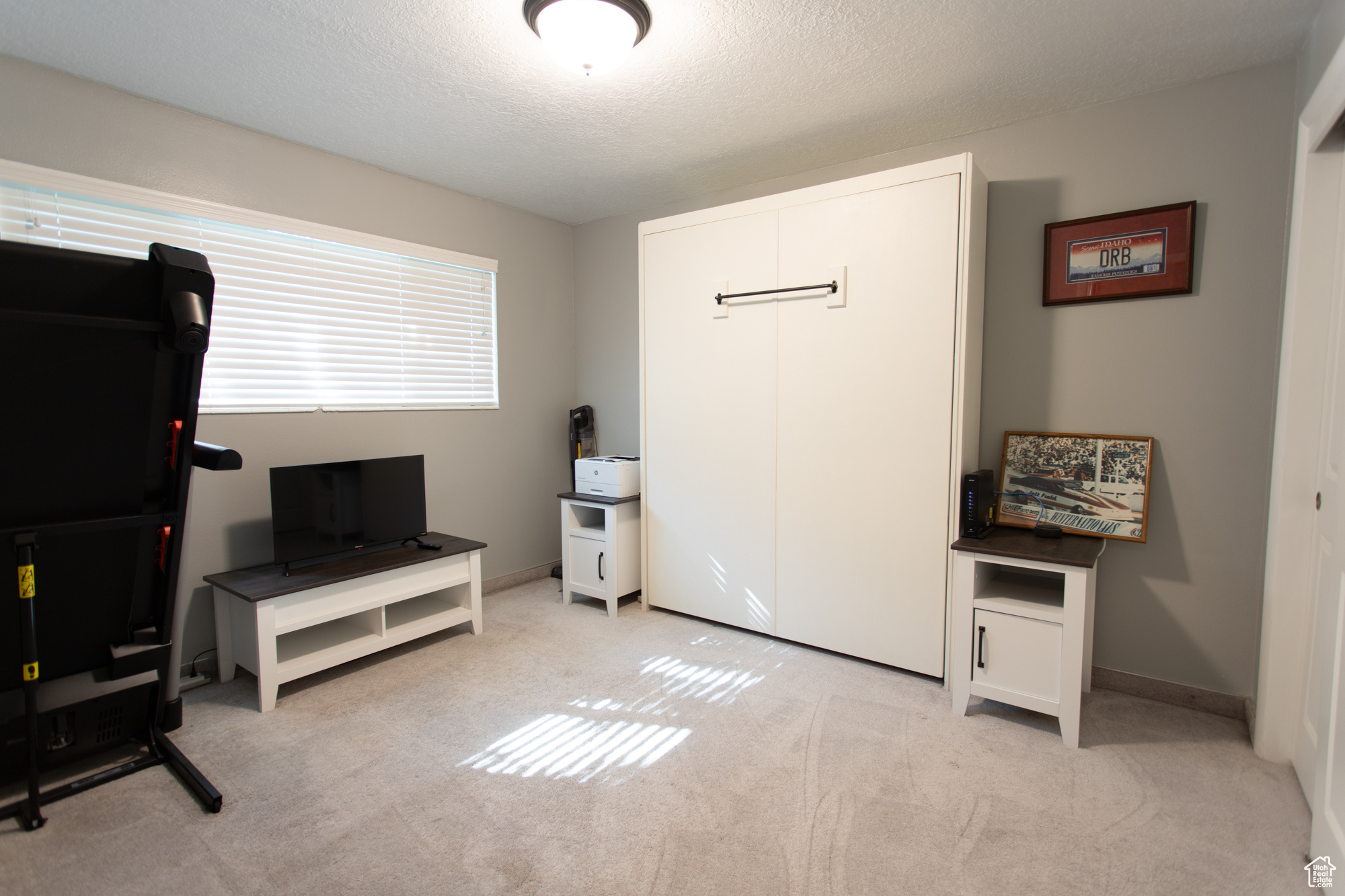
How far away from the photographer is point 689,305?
3.37 m

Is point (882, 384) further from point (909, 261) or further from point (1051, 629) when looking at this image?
point (1051, 629)

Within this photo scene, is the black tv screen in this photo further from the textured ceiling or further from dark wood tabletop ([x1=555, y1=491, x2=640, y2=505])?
the textured ceiling

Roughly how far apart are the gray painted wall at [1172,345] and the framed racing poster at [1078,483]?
0.06m

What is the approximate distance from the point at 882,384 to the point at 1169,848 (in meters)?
1.80

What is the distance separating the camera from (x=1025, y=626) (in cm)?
233

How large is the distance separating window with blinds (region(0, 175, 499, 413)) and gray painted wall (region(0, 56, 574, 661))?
106 millimetres

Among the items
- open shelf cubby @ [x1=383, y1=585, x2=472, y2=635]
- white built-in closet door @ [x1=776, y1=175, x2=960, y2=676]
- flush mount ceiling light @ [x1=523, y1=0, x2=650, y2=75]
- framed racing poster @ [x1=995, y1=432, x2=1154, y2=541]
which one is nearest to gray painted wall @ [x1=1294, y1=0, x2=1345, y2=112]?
white built-in closet door @ [x1=776, y1=175, x2=960, y2=676]

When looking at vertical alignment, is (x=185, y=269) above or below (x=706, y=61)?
below

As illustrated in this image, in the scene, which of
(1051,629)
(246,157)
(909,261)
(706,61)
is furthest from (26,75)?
(1051,629)

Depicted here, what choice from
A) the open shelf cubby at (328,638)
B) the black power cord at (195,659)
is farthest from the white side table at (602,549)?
the black power cord at (195,659)

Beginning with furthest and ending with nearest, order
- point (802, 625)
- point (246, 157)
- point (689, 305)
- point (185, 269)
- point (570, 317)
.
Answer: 1. point (570, 317)
2. point (689, 305)
3. point (802, 625)
4. point (246, 157)
5. point (185, 269)

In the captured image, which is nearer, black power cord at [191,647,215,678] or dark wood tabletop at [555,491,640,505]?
black power cord at [191,647,215,678]

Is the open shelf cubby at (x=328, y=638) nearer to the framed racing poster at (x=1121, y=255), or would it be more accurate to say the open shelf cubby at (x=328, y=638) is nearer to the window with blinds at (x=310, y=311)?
the window with blinds at (x=310, y=311)

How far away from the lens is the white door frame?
6.72 feet
